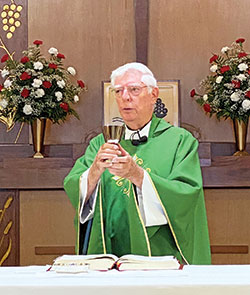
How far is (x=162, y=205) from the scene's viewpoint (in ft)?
10.4

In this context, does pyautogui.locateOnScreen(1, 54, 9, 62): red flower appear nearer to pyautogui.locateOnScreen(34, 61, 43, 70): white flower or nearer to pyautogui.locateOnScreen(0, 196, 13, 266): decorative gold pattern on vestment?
pyautogui.locateOnScreen(34, 61, 43, 70): white flower

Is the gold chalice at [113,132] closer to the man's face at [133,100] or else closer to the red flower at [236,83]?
the man's face at [133,100]

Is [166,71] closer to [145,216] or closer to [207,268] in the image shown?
[145,216]

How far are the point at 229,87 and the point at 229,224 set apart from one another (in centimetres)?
112

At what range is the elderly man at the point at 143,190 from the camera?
125 inches

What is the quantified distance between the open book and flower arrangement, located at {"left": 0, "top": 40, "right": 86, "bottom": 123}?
107 inches

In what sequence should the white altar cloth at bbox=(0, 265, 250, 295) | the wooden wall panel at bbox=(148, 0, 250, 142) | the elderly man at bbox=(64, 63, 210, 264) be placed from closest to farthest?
the white altar cloth at bbox=(0, 265, 250, 295)
the elderly man at bbox=(64, 63, 210, 264)
the wooden wall panel at bbox=(148, 0, 250, 142)

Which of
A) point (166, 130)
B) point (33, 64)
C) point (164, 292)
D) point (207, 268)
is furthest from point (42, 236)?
point (164, 292)

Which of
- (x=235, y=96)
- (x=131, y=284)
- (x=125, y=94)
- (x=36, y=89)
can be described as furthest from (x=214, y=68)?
(x=131, y=284)


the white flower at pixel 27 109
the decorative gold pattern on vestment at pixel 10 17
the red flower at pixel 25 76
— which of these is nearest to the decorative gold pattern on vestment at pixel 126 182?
the white flower at pixel 27 109

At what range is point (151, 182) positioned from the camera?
3.15m

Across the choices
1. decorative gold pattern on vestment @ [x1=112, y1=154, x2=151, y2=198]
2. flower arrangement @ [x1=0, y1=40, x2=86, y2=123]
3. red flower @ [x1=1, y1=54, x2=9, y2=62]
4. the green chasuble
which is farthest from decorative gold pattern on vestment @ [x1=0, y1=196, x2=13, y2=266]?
decorative gold pattern on vestment @ [x1=112, y1=154, x2=151, y2=198]

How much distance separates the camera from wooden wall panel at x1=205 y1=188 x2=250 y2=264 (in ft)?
15.9

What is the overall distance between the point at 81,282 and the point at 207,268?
559 millimetres
